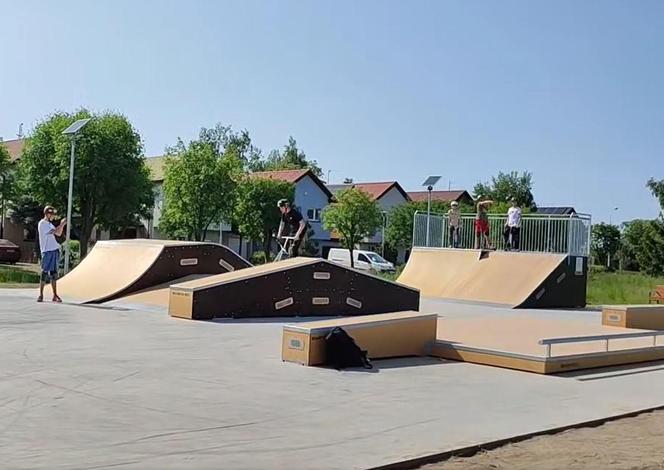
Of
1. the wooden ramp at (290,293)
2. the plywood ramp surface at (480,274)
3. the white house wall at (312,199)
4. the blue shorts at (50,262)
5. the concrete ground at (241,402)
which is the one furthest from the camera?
the white house wall at (312,199)

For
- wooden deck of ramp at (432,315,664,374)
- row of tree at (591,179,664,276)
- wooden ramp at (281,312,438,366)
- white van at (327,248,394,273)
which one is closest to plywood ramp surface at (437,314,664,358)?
wooden deck of ramp at (432,315,664,374)

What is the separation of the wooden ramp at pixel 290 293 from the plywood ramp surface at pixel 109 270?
2785 mm

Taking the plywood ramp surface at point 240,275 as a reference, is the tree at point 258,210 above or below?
above

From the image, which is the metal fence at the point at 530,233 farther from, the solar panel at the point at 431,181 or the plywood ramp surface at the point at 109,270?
the plywood ramp surface at the point at 109,270

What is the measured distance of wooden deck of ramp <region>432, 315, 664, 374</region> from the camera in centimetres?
1027

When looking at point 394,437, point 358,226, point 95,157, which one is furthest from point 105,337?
point 358,226

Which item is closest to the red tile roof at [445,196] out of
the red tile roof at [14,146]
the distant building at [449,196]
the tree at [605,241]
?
the distant building at [449,196]

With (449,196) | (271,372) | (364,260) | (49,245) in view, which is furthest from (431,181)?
(449,196)

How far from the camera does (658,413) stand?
26.5ft

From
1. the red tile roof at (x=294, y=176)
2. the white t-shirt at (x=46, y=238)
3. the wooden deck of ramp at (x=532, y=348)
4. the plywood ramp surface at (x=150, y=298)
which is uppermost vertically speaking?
the red tile roof at (x=294, y=176)

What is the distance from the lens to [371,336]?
10141 mm

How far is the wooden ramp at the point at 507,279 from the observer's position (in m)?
22.7

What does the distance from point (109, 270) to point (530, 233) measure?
1422cm

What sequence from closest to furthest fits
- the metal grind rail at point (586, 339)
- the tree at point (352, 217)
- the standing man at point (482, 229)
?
the metal grind rail at point (586, 339), the standing man at point (482, 229), the tree at point (352, 217)
